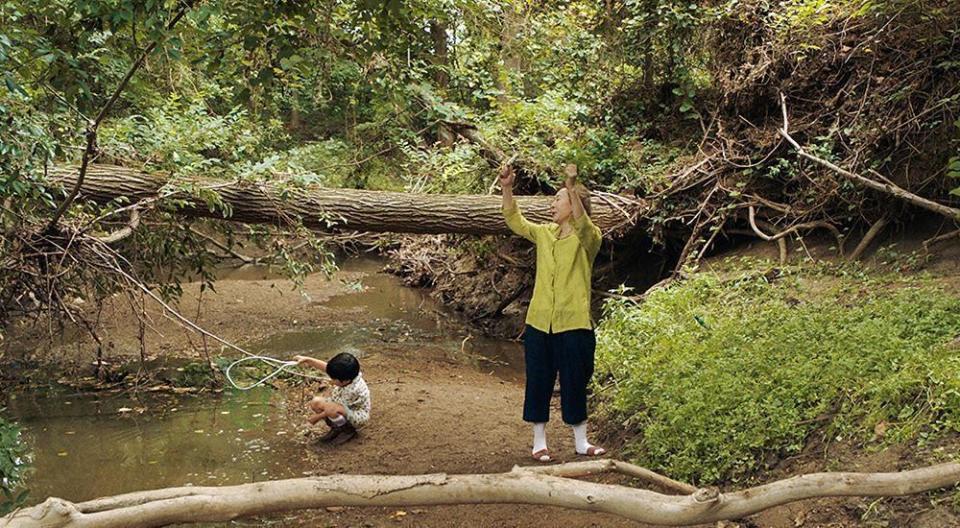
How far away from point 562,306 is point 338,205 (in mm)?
4503

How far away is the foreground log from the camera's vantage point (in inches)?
119

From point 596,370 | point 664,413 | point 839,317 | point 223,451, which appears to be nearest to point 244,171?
point 223,451

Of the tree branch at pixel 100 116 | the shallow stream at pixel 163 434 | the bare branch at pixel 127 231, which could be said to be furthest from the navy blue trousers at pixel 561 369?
the bare branch at pixel 127 231

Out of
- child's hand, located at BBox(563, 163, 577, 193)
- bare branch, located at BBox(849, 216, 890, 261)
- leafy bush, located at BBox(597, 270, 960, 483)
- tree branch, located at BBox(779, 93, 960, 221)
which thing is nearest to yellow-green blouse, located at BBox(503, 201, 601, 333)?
child's hand, located at BBox(563, 163, 577, 193)

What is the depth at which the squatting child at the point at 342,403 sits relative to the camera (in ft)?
20.9

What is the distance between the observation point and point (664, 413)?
17.6 ft

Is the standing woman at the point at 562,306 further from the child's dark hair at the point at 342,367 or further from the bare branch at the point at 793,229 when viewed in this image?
the bare branch at the point at 793,229

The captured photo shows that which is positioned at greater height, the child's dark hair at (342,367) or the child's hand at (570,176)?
the child's hand at (570,176)

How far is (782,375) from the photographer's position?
505 cm

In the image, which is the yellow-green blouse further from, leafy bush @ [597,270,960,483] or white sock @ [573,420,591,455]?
leafy bush @ [597,270,960,483]

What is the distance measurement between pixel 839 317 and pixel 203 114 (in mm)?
8650

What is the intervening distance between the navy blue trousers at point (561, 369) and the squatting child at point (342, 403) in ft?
5.26

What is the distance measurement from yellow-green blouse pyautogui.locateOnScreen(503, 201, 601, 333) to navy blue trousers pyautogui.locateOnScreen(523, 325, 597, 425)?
3.3 inches

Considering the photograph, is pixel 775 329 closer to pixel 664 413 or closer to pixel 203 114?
pixel 664 413
